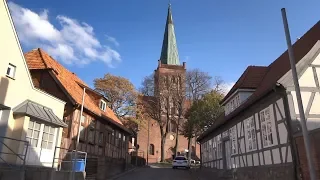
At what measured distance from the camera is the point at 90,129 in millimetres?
25359

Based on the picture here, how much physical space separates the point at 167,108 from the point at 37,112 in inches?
1457

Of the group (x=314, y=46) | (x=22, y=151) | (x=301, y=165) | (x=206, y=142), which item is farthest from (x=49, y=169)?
(x=206, y=142)

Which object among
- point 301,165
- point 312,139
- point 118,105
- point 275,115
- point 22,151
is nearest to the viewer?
point 312,139

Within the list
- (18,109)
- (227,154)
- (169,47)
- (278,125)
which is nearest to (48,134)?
(18,109)

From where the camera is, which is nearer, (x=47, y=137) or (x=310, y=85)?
(x=310, y=85)

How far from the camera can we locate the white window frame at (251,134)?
17.5m

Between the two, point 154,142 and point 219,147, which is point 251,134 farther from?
point 154,142

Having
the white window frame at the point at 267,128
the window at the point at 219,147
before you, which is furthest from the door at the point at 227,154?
the white window frame at the point at 267,128

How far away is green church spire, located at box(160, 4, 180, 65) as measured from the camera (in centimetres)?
7031

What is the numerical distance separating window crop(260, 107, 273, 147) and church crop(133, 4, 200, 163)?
36160mm

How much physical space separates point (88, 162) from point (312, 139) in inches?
632

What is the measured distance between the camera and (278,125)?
47.3 feet

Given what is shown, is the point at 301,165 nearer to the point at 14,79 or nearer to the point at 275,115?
the point at 275,115

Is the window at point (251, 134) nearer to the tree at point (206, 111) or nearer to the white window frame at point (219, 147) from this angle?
→ the white window frame at point (219, 147)
